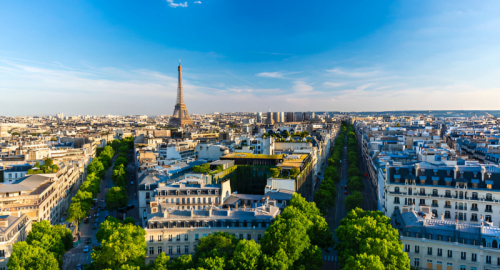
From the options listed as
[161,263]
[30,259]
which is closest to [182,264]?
[161,263]

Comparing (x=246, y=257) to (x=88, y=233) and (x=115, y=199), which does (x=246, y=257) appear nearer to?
(x=88, y=233)

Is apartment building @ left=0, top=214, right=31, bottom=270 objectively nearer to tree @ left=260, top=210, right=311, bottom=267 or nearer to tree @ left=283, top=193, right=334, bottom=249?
tree @ left=260, top=210, right=311, bottom=267

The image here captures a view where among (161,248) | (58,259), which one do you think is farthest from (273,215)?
(58,259)

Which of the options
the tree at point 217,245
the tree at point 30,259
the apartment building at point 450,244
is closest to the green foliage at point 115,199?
the tree at point 30,259

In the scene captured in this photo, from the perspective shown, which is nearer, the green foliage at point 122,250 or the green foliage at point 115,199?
the green foliage at point 122,250

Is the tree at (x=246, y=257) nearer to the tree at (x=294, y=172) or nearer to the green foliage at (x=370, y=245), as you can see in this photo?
the green foliage at (x=370, y=245)

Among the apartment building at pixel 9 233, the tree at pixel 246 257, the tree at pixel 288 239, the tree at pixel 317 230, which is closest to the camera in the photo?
the tree at pixel 246 257

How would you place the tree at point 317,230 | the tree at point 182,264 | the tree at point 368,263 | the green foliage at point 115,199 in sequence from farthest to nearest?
the green foliage at point 115,199, the tree at point 317,230, the tree at point 182,264, the tree at point 368,263
